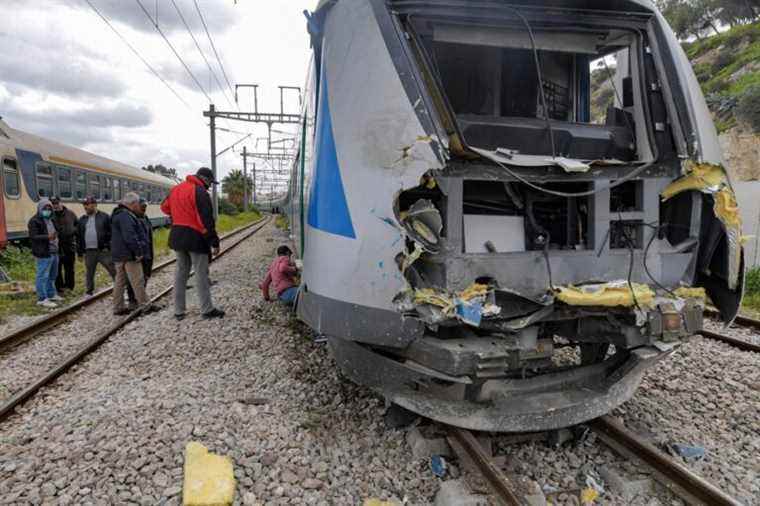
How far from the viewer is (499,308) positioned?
2684 millimetres

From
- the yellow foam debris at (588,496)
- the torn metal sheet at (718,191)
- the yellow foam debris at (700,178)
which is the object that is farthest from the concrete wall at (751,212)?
the yellow foam debris at (588,496)

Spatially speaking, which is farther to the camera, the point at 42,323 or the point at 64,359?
the point at 42,323

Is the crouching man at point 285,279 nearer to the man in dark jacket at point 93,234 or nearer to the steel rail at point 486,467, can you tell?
the man in dark jacket at point 93,234

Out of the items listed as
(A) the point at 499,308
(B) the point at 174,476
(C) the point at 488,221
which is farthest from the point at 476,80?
(B) the point at 174,476

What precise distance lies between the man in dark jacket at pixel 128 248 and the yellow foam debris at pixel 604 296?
612cm

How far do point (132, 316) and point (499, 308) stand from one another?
5.95 metres

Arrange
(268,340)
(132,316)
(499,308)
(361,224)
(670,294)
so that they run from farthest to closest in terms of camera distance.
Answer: (132,316), (268,340), (670,294), (361,224), (499,308)

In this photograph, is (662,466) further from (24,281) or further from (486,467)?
(24,281)

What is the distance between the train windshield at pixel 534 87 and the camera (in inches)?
130

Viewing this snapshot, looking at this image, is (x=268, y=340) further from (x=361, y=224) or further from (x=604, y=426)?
(x=604, y=426)

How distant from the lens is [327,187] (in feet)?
10.4

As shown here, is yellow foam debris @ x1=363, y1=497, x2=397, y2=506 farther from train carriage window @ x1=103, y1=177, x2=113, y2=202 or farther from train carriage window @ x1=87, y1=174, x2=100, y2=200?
train carriage window @ x1=103, y1=177, x2=113, y2=202

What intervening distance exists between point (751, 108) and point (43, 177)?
21.8 m

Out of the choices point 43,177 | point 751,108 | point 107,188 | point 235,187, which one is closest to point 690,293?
point 43,177
